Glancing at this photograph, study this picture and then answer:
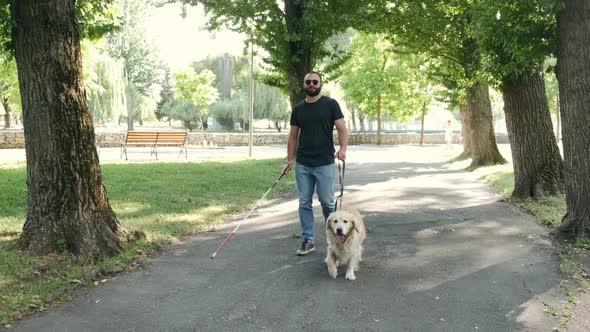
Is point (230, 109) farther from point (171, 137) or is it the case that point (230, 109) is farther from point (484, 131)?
point (484, 131)

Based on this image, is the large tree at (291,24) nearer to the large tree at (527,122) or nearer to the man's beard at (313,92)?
the large tree at (527,122)

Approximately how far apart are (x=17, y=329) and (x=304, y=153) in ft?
11.3

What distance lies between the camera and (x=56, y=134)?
18.6 ft

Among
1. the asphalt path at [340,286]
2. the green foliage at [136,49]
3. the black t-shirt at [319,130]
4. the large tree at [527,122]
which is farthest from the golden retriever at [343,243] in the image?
the green foliage at [136,49]

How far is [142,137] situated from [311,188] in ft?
56.1

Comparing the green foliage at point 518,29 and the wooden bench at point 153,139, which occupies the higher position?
the green foliage at point 518,29

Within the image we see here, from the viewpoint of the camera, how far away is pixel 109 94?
36.8 m

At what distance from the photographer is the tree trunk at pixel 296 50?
671 inches

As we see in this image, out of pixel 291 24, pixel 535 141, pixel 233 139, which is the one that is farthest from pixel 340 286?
pixel 233 139

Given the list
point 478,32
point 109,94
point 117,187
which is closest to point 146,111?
point 109,94

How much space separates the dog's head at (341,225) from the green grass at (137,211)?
2.29 meters

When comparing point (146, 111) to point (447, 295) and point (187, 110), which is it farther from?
point (447, 295)

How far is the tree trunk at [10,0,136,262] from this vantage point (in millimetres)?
5582

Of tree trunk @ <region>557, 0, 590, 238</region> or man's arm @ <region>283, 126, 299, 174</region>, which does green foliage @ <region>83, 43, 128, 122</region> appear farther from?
tree trunk @ <region>557, 0, 590, 238</region>
